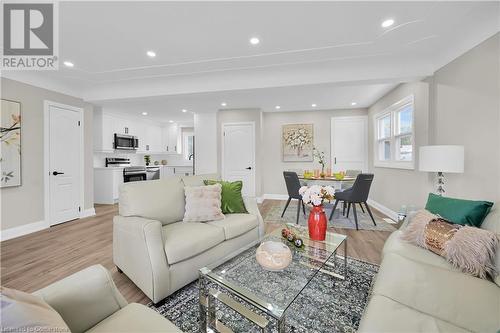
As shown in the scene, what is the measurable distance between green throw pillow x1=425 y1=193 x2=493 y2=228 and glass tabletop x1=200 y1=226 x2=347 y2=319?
95 cm

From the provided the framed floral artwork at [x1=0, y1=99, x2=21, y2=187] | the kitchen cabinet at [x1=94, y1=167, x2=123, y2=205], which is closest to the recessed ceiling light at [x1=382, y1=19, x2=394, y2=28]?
the framed floral artwork at [x1=0, y1=99, x2=21, y2=187]

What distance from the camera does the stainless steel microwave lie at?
218 inches

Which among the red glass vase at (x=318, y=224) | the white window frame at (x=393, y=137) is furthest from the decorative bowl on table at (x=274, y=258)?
the white window frame at (x=393, y=137)

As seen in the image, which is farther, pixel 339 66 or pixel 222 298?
pixel 339 66

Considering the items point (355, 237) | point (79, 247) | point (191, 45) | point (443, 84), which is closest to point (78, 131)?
point (79, 247)

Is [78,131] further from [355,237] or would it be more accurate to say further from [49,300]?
[355,237]

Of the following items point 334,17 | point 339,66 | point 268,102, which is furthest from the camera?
point 268,102

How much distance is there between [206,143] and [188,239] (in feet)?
14.2

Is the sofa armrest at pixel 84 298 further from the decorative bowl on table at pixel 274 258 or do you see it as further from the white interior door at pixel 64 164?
the white interior door at pixel 64 164

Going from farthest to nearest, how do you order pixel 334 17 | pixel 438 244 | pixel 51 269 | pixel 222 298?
pixel 51 269 < pixel 334 17 < pixel 438 244 < pixel 222 298

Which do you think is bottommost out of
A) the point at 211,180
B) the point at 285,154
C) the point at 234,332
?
the point at 234,332

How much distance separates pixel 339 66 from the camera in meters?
3.00

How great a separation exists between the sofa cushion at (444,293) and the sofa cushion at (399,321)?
0.05m

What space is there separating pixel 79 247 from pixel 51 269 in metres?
0.56
